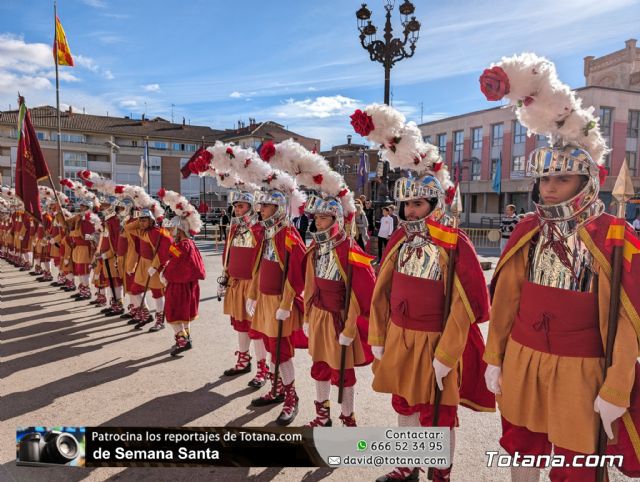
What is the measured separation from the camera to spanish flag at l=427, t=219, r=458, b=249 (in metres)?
2.97

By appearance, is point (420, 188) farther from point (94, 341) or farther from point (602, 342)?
point (94, 341)

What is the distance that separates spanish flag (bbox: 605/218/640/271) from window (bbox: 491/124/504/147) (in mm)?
37871

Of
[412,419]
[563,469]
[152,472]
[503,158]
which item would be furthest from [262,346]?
[503,158]

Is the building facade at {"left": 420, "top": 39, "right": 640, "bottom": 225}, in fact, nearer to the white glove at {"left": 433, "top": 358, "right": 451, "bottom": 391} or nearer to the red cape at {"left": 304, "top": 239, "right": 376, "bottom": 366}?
the red cape at {"left": 304, "top": 239, "right": 376, "bottom": 366}

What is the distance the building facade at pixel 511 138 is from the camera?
102 ft

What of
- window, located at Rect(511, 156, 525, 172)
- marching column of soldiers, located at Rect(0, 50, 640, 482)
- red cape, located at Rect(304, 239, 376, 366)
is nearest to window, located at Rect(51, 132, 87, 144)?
window, located at Rect(511, 156, 525, 172)

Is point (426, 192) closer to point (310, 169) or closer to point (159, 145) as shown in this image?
point (310, 169)

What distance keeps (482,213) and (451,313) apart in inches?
1547

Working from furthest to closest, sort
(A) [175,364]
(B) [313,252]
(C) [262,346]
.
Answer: (A) [175,364]
(C) [262,346]
(B) [313,252]

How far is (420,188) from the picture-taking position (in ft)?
10.3

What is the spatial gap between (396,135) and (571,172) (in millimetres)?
1261

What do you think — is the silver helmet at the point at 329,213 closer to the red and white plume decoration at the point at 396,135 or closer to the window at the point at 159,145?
the red and white plume decoration at the point at 396,135

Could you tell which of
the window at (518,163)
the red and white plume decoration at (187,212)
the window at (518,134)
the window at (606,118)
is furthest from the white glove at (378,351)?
the window at (518,134)

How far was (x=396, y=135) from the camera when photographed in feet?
10.8
